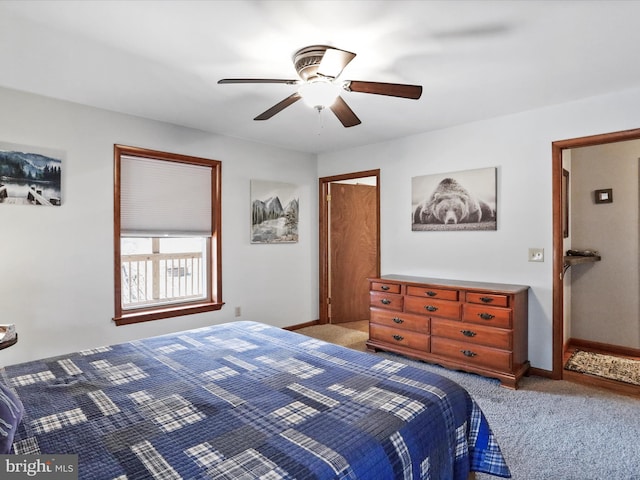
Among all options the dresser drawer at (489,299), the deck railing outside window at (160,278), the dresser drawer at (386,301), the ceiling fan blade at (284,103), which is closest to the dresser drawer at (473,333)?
the dresser drawer at (489,299)

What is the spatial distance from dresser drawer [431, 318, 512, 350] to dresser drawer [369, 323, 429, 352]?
152 millimetres

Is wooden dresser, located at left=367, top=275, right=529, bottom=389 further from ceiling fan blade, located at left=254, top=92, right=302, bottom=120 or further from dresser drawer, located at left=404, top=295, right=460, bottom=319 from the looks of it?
ceiling fan blade, located at left=254, top=92, right=302, bottom=120

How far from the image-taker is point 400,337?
12.2 ft

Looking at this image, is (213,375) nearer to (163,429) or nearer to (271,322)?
(163,429)

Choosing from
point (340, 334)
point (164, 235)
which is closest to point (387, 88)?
point (164, 235)

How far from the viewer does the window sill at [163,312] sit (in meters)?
3.39

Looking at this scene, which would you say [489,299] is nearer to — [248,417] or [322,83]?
[322,83]

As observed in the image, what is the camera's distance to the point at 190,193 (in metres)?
3.88

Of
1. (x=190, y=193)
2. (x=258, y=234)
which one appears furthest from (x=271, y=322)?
(x=190, y=193)

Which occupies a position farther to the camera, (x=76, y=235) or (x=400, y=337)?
(x=400, y=337)

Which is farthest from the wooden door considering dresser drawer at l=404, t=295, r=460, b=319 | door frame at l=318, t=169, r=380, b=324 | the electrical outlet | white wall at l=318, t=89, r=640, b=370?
the electrical outlet

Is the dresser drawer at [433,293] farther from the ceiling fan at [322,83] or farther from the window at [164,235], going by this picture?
the window at [164,235]

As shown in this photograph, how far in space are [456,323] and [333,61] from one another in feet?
8.16

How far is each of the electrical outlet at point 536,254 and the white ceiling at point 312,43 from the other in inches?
50.6
